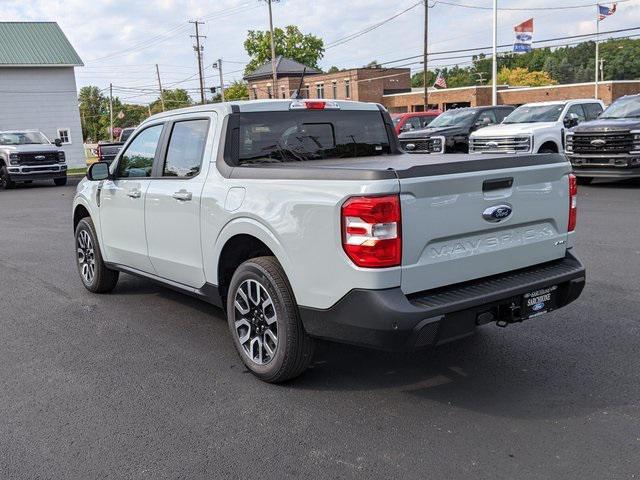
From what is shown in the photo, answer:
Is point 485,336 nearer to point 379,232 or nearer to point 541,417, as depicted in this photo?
point 541,417

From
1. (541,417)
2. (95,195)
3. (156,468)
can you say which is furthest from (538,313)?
(95,195)

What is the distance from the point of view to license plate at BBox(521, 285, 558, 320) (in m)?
3.98

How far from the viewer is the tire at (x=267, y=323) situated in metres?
4.01

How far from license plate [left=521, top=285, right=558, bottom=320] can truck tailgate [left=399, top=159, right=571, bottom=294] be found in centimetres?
20

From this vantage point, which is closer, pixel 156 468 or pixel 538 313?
pixel 156 468

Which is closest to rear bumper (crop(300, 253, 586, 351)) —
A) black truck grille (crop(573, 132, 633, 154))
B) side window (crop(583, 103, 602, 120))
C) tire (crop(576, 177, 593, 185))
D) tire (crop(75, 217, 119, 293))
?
tire (crop(75, 217, 119, 293))

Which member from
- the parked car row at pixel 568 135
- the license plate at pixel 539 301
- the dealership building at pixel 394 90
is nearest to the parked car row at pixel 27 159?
the parked car row at pixel 568 135

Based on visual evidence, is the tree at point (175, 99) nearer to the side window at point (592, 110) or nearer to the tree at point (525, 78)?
the tree at point (525, 78)

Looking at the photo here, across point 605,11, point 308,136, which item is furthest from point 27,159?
point 605,11

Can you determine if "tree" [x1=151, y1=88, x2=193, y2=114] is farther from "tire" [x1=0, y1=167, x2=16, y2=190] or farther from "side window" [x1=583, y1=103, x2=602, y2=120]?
"side window" [x1=583, y1=103, x2=602, y2=120]

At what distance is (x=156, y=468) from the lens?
10.9 feet

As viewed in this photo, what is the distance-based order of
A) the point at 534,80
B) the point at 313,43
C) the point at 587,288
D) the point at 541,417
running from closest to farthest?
the point at 541,417, the point at 587,288, the point at 313,43, the point at 534,80

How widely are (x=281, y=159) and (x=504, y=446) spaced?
2.61 metres

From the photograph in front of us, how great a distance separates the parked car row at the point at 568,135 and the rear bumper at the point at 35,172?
1282cm
